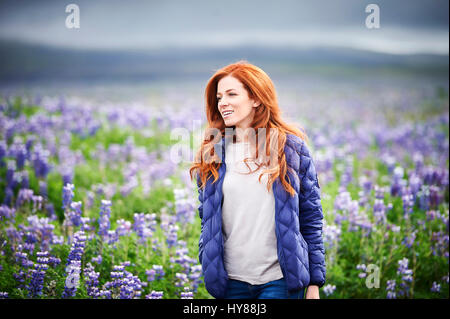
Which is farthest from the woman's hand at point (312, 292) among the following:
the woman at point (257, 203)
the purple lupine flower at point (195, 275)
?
the purple lupine flower at point (195, 275)

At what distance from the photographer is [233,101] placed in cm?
253

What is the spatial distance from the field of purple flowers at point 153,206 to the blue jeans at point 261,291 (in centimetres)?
89

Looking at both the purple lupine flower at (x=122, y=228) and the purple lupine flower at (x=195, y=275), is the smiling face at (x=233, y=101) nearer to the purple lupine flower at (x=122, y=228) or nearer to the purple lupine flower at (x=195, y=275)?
the purple lupine flower at (x=195, y=275)

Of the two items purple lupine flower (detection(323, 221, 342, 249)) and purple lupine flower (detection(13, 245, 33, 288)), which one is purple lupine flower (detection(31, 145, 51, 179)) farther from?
purple lupine flower (detection(323, 221, 342, 249))

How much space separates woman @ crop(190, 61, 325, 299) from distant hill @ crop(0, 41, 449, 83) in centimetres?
962

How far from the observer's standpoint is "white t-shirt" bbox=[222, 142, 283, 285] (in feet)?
8.05

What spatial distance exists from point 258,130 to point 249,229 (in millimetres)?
588

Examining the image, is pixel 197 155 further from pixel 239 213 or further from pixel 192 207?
pixel 192 207

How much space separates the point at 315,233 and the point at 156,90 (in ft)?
35.1

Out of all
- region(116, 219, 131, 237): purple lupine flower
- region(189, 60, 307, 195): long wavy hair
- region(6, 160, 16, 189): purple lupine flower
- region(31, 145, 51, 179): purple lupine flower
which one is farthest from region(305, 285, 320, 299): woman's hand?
region(31, 145, 51, 179): purple lupine flower

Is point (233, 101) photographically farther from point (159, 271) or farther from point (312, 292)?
point (159, 271)

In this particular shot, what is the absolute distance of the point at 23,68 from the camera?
1217cm

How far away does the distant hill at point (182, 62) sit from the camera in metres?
11.9

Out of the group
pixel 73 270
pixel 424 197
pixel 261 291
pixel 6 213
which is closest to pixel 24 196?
pixel 6 213
